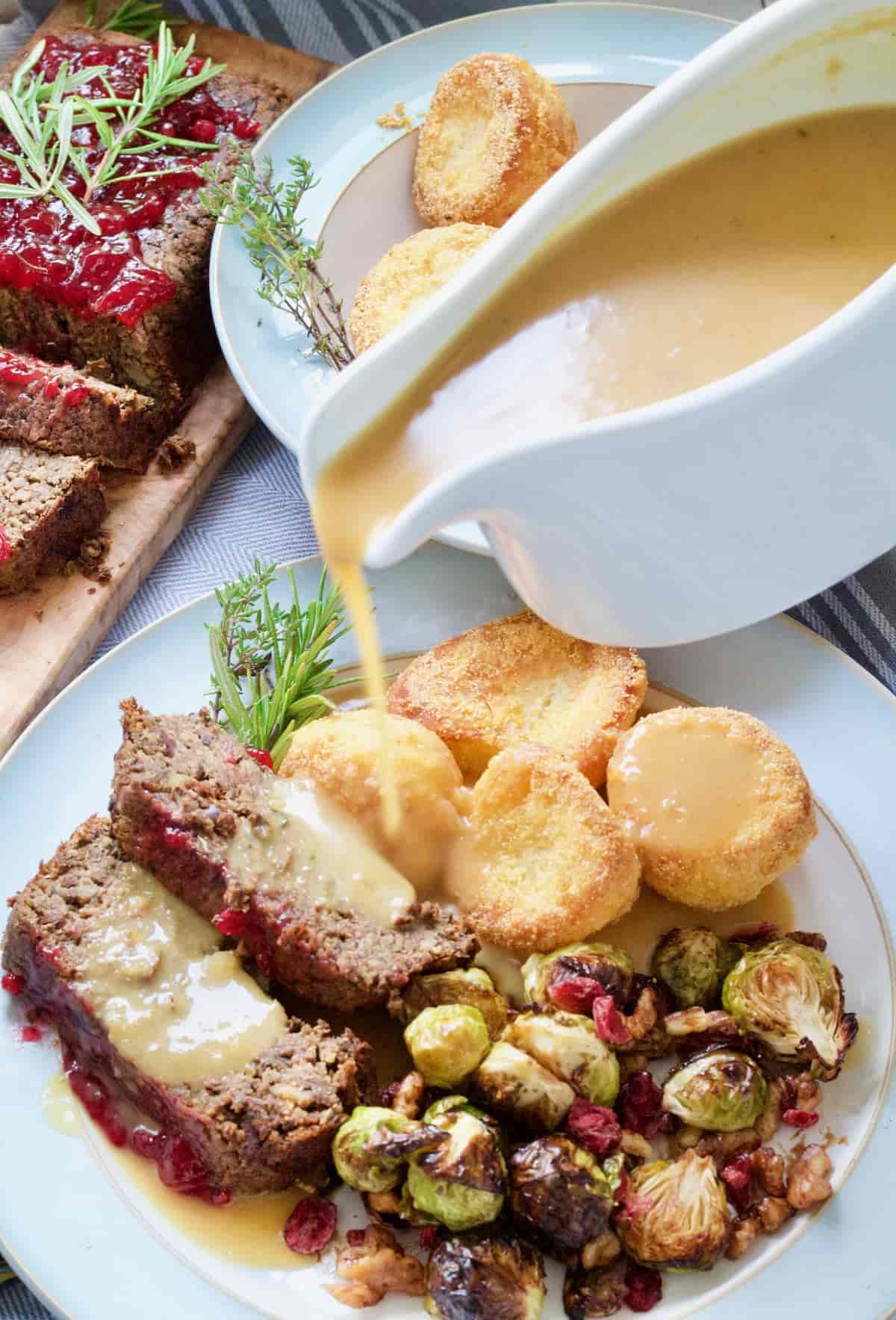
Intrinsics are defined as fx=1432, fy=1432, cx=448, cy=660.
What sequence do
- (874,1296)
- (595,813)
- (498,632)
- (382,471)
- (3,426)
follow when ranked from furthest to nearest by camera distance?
(3,426), (498,632), (595,813), (874,1296), (382,471)

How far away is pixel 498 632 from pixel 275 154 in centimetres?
180

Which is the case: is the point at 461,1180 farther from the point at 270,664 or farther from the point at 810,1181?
the point at 270,664

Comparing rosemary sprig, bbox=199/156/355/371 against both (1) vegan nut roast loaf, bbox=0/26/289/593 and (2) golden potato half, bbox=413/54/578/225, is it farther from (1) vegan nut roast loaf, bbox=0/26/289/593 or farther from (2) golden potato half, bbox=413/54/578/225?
(2) golden potato half, bbox=413/54/578/225

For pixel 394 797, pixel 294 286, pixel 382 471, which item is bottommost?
pixel 394 797

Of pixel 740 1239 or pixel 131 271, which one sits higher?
pixel 131 271

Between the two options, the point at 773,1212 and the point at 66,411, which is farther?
the point at 66,411

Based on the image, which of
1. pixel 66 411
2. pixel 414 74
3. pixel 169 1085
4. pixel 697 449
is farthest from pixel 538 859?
pixel 414 74

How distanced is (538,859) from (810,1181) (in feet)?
2.79

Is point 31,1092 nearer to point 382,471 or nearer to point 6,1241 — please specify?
point 6,1241

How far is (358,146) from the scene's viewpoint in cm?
431

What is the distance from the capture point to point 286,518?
410cm

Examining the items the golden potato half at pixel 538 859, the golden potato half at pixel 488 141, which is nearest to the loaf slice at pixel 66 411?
the golden potato half at pixel 488 141

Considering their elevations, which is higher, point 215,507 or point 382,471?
point 382,471

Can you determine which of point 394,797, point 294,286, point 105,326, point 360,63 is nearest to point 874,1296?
point 394,797
